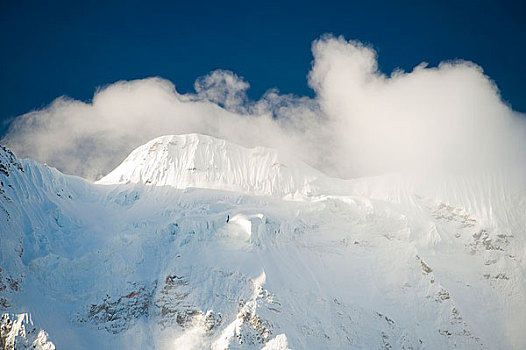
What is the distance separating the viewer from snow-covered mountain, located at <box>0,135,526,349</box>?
73.4 metres

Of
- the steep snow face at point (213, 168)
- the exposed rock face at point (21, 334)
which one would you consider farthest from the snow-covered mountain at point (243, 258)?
the steep snow face at point (213, 168)

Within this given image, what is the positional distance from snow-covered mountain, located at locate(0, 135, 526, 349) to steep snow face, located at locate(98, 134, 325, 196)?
50cm

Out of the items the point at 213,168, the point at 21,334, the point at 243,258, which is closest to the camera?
the point at 21,334

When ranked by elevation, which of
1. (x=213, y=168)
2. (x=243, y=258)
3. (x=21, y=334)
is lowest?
(x=21, y=334)

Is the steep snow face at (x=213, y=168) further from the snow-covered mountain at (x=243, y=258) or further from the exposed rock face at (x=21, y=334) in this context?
the exposed rock face at (x=21, y=334)

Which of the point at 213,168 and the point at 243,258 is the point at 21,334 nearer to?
the point at 243,258

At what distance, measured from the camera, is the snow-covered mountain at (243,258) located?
73.4 metres

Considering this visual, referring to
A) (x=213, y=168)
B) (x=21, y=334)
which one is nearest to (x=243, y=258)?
(x=21, y=334)

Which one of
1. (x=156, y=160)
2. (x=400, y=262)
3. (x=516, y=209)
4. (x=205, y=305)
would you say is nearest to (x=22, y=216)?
(x=205, y=305)

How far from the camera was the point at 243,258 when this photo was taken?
8694cm

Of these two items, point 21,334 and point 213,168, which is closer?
point 21,334

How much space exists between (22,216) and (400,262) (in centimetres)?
7906

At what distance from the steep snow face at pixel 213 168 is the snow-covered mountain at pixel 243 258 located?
0.50 meters

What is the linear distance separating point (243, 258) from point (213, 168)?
45370 mm
